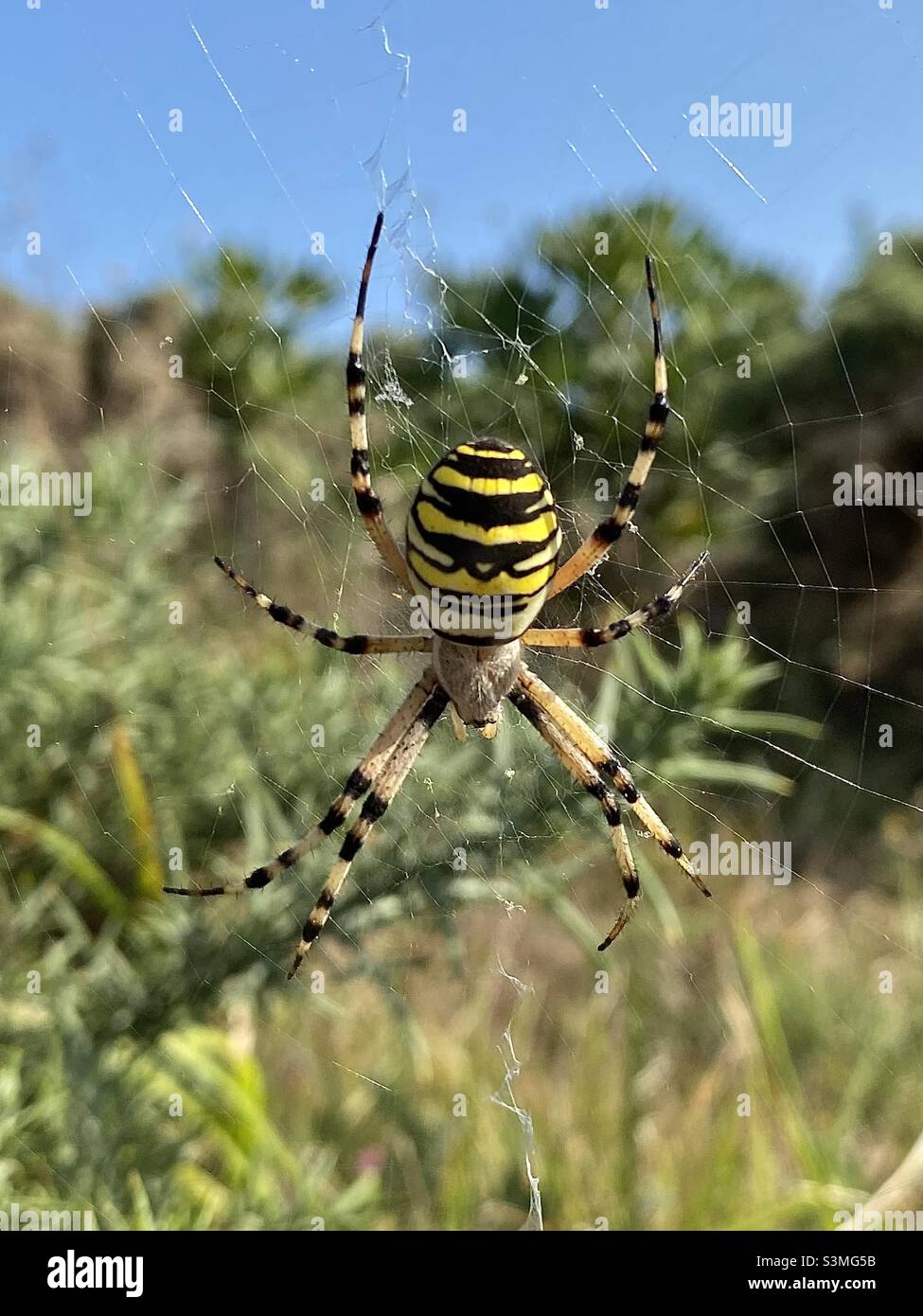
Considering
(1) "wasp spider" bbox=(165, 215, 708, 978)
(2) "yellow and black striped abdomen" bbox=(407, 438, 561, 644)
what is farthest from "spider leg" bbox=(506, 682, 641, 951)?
(2) "yellow and black striped abdomen" bbox=(407, 438, 561, 644)

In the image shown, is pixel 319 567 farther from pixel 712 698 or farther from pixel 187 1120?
pixel 187 1120

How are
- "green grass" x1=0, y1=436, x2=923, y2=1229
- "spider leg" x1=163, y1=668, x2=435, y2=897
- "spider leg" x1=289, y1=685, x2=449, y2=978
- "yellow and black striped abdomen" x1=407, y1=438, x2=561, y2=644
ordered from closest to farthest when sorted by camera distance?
"yellow and black striped abdomen" x1=407, y1=438, x2=561, y2=644, "green grass" x1=0, y1=436, x2=923, y2=1229, "spider leg" x1=289, y1=685, x2=449, y2=978, "spider leg" x1=163, y1=668, x2=435, y2=897

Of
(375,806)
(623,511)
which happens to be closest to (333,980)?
(375,806)

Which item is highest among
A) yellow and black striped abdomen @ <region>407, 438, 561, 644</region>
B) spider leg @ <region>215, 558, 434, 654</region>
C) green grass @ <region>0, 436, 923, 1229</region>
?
yellow and black striped abdomen @ <region>407, 438, 561, 644</region>

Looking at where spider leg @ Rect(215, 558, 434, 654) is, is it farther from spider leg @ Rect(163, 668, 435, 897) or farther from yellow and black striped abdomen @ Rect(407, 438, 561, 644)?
yellow and black striped abdomen @ Rect(407, 438, 561, 644)

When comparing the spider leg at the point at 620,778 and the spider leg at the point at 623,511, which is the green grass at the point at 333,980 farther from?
the spider leg at the point at 623,511

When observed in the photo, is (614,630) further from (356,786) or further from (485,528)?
(356,786)

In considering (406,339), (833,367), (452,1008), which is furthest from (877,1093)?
(833,367)
